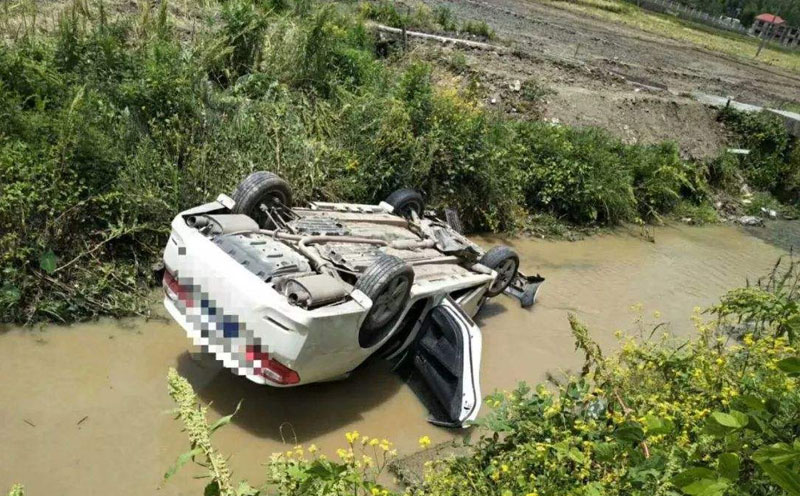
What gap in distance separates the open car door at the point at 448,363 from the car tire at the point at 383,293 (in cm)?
45

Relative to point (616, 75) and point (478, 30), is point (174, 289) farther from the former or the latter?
point (616, 75)

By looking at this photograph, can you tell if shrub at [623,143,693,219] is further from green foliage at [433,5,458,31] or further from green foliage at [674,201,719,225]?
green foliage at [433,5,458,31]

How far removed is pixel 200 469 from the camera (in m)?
4.12

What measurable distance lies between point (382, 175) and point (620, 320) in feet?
10.8

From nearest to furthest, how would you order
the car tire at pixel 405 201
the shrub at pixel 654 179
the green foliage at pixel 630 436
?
the green foliage at pixel 630 436 → the car tire at pixel 405 201 → the shrub at pixel 654 179

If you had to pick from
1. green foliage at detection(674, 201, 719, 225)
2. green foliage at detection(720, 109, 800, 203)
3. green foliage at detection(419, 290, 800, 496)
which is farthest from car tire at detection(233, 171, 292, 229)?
green foliage at detection(720, 109, 800, 203)

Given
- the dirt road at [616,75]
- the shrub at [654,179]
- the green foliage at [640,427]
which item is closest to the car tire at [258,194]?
the green foliage at [640,427]

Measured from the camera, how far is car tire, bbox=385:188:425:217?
23.2 ft

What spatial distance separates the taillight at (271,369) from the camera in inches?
163

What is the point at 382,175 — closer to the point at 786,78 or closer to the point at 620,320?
the point at 620,320

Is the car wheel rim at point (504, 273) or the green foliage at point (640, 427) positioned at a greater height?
the green foliage at point (640, 427)

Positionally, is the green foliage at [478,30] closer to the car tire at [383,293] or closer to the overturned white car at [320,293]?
the overturned white car at [320,293]

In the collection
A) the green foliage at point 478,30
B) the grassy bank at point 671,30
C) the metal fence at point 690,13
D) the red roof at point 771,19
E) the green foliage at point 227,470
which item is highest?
the red roof at point 771,19

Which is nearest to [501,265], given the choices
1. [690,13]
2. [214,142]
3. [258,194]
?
[258,194]
